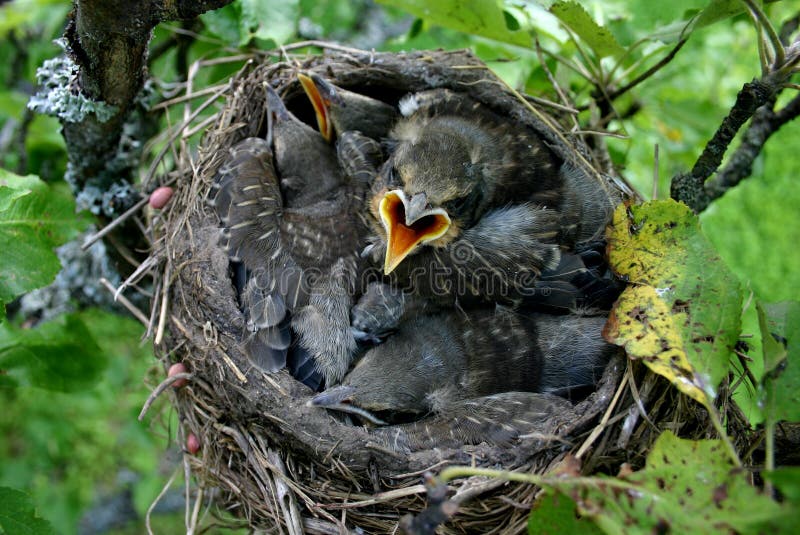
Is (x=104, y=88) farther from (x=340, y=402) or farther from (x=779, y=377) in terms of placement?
(x=779, y=377)

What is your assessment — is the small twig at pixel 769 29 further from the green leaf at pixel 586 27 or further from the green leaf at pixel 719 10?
the green leaf at pixel 586 27

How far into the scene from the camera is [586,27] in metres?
1.45

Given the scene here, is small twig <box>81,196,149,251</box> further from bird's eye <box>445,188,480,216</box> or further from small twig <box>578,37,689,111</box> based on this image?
small twig <box>578,37,689,111</box>

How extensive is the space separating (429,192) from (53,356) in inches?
38.2

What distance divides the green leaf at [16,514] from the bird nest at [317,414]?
13.1 inches

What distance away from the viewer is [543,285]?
1632 mm

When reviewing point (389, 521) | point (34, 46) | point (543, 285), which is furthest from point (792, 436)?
point (34, 46)

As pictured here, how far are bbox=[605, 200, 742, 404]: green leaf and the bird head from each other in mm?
369

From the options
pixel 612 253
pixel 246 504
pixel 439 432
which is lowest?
pixel 246 504

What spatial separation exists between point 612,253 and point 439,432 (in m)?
0.53

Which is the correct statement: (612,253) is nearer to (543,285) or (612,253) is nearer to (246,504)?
(543,285)

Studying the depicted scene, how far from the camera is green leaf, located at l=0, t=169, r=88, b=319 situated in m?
1.26

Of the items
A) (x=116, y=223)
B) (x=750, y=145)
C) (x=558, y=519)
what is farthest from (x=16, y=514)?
(x=750, y=145)

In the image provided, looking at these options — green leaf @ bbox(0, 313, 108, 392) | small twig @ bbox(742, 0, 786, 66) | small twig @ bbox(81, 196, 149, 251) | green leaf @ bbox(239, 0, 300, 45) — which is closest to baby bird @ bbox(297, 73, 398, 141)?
green leaf @ bbox(239, 0, 300, 45)
